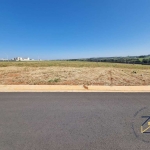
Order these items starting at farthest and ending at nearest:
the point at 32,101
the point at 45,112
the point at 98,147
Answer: the point at 32,101 → the point at 45,112 → the point at 98,147

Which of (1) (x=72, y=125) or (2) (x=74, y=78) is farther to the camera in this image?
(2) (x=74, y=78)

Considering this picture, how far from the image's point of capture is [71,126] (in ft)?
11.0

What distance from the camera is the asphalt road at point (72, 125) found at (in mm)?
2646

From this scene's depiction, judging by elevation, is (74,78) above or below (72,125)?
above

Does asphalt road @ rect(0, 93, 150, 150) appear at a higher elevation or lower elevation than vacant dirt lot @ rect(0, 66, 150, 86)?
lower

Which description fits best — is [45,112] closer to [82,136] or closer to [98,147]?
[82,136]

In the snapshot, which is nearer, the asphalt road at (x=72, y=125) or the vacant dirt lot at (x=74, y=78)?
the asphalt road at (x=72, y=125)

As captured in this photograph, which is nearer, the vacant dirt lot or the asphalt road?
the asphalt road

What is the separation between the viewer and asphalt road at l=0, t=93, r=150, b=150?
265 centimetres

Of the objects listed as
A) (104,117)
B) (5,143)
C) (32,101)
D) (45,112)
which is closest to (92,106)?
(104,117)

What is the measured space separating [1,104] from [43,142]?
317 cm

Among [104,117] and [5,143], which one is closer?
[5,143]

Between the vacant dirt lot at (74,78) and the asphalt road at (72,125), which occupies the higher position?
the vacant dirt lot at (74,78)

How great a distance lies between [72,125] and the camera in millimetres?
3404
